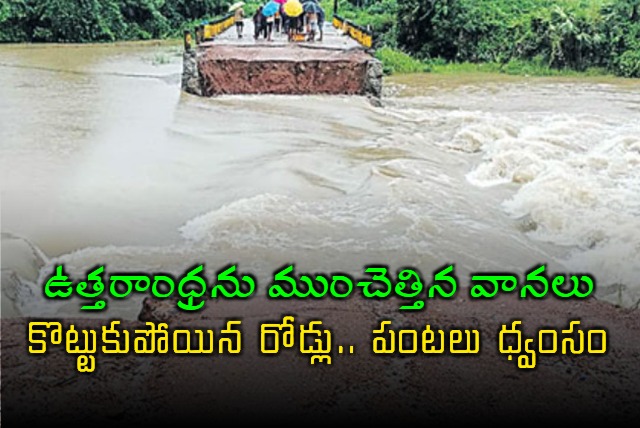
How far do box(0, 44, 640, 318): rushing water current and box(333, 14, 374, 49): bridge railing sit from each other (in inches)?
77.7

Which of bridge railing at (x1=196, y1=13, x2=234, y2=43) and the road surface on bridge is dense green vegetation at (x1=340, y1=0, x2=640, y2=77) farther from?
bridge railing at (x1=196, y1=13, x2=234, y2=43)

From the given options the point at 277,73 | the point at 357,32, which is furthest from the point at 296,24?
the point at 277,73

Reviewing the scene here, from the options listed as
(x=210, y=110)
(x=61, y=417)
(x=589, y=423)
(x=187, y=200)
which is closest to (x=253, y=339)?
(x=61, y=417)

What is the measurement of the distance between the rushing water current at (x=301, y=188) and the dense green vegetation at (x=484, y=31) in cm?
959

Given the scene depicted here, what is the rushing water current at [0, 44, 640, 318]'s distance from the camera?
21.6 ft

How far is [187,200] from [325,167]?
2219 millimetres

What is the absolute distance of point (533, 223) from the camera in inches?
313

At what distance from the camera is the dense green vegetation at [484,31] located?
24828 mm

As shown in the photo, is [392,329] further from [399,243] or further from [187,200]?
[187,200]

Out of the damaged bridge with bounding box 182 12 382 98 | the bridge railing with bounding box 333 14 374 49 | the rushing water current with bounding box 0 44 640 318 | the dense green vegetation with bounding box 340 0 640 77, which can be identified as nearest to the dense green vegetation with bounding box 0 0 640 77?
the dense green vegetation with bounding box 340 0 640 77

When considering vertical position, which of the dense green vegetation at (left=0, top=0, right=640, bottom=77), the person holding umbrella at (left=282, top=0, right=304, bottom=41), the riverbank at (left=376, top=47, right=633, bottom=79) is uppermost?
the person holding umbrella at (left=282, top=0, right=304, bottom=41)

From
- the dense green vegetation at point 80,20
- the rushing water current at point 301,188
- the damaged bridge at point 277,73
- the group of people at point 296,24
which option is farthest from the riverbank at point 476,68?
the dense green vegetation at point 80,20

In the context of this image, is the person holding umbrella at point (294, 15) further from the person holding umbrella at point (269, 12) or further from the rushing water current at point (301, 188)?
the rushing water current at point (301, 188)

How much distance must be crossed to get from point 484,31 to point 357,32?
8.71 metres
